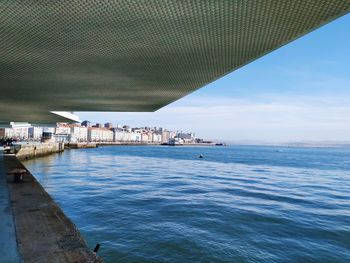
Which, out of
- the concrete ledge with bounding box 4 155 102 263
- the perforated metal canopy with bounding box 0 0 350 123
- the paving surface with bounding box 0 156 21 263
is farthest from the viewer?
the perforated metal canopy with bounding box 0 0 350 123

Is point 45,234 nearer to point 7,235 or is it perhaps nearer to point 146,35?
point 7,235

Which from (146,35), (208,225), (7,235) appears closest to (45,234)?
(7,235)

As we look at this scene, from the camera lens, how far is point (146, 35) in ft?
27.1

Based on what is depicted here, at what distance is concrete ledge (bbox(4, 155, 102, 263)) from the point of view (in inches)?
250

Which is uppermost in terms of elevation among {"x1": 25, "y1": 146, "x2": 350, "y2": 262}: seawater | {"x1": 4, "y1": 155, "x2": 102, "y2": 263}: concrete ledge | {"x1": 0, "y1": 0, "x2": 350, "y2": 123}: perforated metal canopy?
{"x1": 0, "y1": 0, "x2": 350, "y2": 123}: perforated metal canopy

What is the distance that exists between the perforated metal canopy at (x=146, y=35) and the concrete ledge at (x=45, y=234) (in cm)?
533

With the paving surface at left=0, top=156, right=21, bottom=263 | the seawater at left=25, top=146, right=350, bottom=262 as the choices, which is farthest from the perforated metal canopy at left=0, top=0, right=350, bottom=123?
the seawater at left=25, top=146, right=350, bottom=262

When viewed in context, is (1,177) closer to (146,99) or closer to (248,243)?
(146,99)

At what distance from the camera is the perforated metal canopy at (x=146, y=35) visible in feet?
21.5

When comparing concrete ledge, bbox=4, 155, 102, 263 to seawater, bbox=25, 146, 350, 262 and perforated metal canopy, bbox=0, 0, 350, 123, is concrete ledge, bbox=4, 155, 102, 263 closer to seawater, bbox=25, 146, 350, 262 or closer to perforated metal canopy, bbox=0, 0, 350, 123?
seawater, bbox=25, 146, 350, 262

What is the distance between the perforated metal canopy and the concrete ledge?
5.33m

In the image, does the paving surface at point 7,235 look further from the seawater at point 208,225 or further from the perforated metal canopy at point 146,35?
the perforated metal canopy at point 146,35

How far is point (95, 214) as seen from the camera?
1538cm

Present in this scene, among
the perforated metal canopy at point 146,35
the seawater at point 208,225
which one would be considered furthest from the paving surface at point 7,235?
the perforated metal canopy at point 146,35
